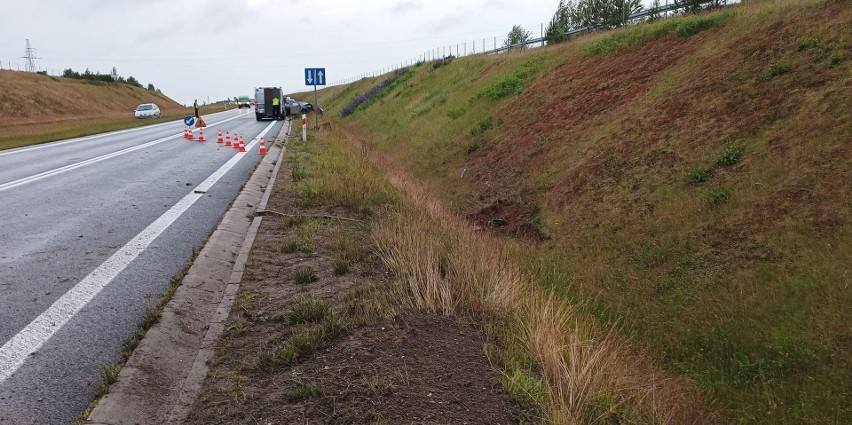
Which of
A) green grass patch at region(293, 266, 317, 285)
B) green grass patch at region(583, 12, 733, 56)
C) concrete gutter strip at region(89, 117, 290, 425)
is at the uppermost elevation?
green grass patch at region(583, 12, 733, 56)

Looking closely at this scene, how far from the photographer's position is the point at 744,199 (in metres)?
6.29

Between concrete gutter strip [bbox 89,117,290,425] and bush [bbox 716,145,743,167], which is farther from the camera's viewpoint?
bush [bbox 716,145,743,167]

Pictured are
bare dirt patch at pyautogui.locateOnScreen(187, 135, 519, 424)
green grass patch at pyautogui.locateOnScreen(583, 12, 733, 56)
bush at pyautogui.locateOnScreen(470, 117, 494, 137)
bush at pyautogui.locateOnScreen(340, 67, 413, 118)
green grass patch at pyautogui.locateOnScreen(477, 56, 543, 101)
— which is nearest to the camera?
bare dirt patch at pyautogui.locateOnScreen(187, 135, 519, 424)

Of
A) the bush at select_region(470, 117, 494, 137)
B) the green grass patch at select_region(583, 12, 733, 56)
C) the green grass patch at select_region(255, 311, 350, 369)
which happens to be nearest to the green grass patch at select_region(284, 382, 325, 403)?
the green grass patch at select_region(255, 311, 350, 369)

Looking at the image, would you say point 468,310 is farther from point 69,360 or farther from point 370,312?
point 69,360

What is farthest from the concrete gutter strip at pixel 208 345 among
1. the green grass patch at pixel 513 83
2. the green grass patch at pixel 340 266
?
the green grass patch at pixel 513 83

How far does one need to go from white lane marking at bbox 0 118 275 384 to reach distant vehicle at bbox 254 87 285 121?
35.4 m

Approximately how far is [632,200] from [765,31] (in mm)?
5203

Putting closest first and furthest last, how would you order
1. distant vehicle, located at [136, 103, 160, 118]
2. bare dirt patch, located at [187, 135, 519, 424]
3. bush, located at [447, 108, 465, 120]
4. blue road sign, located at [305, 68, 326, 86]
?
1. bare dirt patch, located at [187, 135, 519, 424]
2. bush, located at [447, 108, 465, 120]
3. blue road sign, located at [305, 68, 326, 86]
4. distant vehicle, located at [136, 103, 160, 118]

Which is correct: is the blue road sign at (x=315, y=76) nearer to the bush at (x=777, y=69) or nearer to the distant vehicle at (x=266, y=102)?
the bush at (x=777, y=69)

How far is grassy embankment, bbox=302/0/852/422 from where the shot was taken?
150 inches

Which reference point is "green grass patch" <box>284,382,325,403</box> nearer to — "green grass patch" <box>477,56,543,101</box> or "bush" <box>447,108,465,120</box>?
"green grass patch" <box>477,56,543,101</box>

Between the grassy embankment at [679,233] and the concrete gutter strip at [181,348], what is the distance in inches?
58.3

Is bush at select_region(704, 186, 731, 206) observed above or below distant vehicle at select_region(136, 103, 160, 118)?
below
